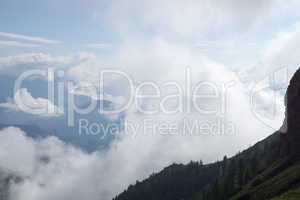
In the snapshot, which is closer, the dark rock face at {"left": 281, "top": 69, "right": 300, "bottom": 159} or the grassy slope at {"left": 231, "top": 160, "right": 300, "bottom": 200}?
the grassy slope at {"left": 231, "top": 160, "right": 300, "bottom": 200}

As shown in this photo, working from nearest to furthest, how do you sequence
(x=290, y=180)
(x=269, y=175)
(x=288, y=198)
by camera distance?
(x=288, y=198) → (x=290, y=180) → (x=269, y=175)

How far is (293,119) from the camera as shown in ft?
587

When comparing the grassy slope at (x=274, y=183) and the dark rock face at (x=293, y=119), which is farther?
the dark rock face at (x=293, y=119)

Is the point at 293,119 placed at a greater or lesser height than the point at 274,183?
greater

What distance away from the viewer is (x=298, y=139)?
174 meters

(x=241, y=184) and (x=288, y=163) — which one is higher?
(x=288, y=163)

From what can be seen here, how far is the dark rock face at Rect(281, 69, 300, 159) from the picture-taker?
17538cm

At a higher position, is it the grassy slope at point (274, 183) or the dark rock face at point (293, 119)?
the dark rock face at point (293, 119)

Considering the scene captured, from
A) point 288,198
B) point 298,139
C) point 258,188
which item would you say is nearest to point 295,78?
point 298,139

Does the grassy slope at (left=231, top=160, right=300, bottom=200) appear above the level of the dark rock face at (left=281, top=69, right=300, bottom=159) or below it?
below

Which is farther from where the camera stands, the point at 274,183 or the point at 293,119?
the point at 293,119

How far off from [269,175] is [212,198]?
38.3m

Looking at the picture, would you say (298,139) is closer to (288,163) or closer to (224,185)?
(288,163)

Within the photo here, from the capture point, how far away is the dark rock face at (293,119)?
575ft
